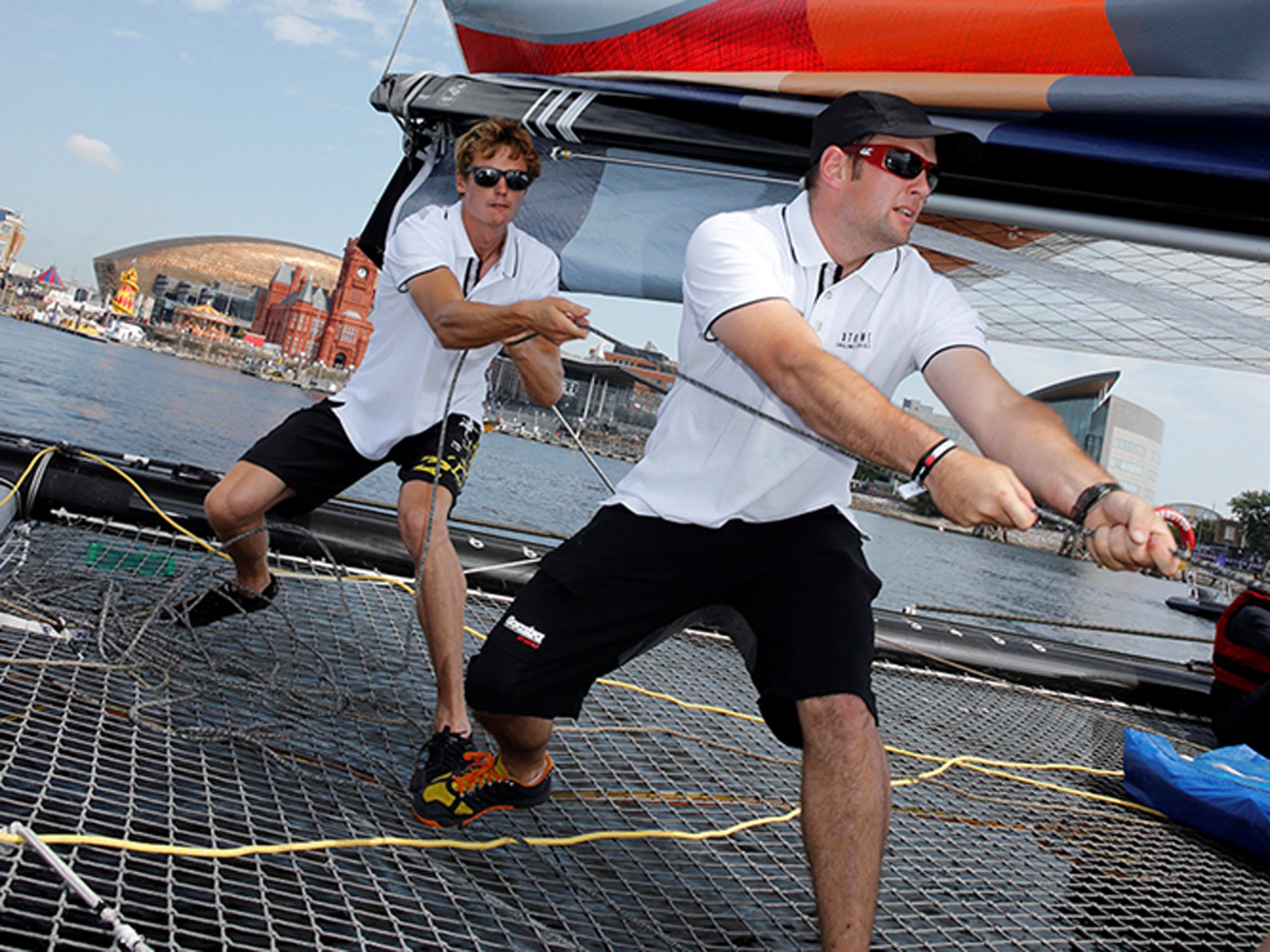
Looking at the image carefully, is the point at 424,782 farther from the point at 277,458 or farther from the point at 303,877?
the point at 277,458

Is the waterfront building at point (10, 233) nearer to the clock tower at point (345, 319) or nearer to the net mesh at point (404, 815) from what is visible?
the clock tower at point (345, 319)

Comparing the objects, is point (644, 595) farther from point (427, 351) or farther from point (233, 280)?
point (233, 280)

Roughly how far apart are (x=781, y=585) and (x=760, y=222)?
2.25 feet

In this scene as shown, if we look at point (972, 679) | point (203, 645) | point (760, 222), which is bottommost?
point (203, 645)

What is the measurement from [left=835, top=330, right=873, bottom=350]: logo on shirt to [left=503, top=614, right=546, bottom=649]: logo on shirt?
0.81 m

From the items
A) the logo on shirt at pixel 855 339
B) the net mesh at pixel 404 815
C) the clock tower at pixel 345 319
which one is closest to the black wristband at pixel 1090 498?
the logo on shirt at pixel 855 339

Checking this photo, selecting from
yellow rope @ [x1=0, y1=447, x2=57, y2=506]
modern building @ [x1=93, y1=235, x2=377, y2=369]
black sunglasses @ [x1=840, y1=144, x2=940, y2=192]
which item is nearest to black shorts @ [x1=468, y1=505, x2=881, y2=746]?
black sunglasses @ [x1=840, y1=144, x2=940, y2=192]

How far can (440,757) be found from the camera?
84.0 inches

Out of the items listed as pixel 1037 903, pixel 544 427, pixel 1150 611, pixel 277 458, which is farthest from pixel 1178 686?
pixel 1150 611

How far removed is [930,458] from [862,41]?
1.11 m

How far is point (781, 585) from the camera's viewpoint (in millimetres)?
1791

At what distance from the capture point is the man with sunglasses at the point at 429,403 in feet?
7.84

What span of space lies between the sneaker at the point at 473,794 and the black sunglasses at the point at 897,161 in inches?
56.9

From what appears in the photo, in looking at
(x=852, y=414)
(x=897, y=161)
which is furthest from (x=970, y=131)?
(x=852, y=414)
